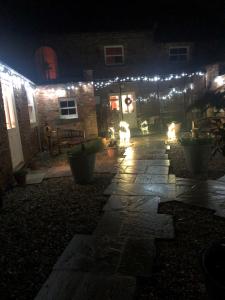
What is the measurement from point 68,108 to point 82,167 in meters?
8.63

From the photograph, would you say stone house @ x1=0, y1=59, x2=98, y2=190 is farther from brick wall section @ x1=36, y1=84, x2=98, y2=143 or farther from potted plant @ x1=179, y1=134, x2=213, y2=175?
potted plant @ x1=179, y1=134, x2=213, y2=175

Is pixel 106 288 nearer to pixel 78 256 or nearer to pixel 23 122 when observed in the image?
pixel 78 256

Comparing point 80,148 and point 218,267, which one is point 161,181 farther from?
point 218,267

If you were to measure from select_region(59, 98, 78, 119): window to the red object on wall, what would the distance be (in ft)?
10.6

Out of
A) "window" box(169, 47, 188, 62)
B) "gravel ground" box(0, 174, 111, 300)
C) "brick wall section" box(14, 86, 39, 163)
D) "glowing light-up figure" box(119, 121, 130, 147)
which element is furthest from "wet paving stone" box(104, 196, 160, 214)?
"window" box(169, 47, 188, 62)

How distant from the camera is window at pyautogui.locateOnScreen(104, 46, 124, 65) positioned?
54.2 feet

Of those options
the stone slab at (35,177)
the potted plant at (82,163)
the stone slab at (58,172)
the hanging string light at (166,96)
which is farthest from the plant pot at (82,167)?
the hanging string light at (166,96)

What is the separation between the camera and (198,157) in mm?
6117

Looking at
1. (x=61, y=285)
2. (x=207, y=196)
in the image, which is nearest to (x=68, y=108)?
(x=207, y=196)

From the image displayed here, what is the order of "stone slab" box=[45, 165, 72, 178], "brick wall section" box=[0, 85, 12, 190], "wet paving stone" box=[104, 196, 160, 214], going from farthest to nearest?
1. "stone slab" box=[45, 165, 72, 178]
2. "brick wall section" box=[0, 85, 12, 190]
3. "wet paving stone" box=[104, 196, 160, 214]

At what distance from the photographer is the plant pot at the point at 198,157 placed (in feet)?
20.0

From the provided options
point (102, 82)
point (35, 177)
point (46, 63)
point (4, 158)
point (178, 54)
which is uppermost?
point (178, 54)

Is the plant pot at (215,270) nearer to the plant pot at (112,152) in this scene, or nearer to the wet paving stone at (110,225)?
the wet paving stone at (110,225)

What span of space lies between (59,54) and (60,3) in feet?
12.4
